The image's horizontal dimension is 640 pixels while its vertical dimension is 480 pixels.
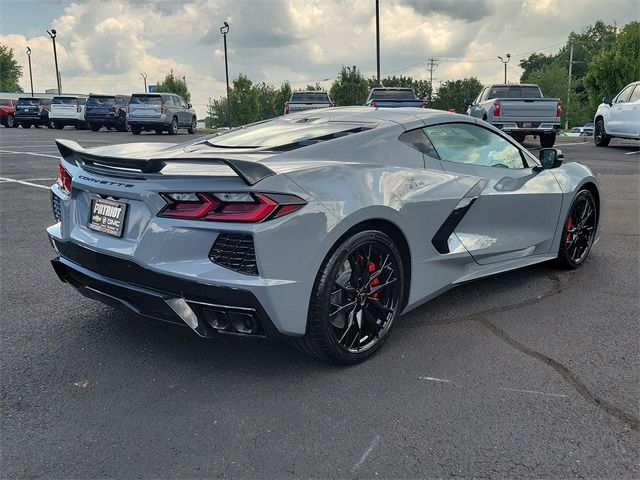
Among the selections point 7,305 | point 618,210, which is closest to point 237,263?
point 7,305

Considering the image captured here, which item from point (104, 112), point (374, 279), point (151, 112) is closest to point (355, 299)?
point (374, 279)

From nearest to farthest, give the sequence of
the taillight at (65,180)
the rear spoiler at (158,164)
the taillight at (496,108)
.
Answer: the rear spoiler at (158,164) < the taillight at (65,180) < the taillight at (496,108)

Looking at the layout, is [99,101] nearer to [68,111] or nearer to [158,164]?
[68,111]

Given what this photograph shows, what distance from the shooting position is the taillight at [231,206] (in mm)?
2730

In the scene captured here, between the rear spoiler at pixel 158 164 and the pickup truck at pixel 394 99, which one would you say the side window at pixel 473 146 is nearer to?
the rear spoiler at pixel 158 164

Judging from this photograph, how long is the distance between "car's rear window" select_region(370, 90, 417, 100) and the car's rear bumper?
16.7 meters

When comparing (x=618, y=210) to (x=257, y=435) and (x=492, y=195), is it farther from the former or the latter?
(x=257, y=435)

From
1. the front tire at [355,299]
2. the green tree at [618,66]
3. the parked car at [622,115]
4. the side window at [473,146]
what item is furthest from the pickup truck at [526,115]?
the green tree at [618,66]

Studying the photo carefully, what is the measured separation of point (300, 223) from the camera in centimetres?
282

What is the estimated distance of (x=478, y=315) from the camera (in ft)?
13.2

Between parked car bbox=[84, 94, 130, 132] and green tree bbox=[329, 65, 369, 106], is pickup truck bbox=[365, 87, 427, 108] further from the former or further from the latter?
green tree bbox=[329, 65, 369, 106]

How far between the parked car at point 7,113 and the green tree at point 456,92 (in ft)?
239

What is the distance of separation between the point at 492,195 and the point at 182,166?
2.23m

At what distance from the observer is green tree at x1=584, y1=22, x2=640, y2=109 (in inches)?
1326
